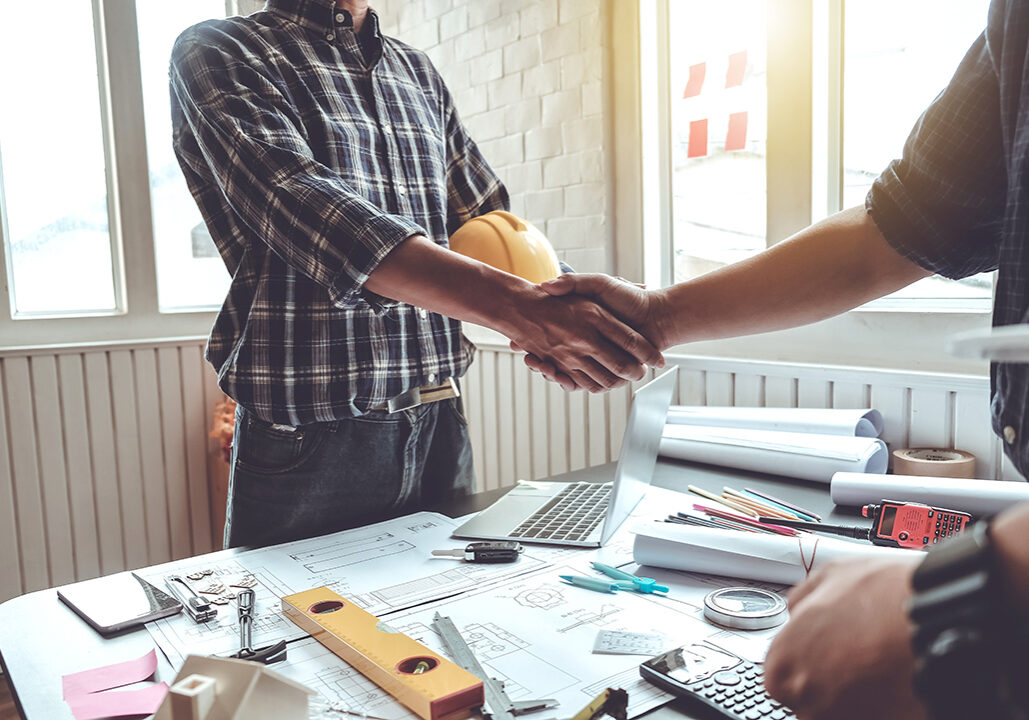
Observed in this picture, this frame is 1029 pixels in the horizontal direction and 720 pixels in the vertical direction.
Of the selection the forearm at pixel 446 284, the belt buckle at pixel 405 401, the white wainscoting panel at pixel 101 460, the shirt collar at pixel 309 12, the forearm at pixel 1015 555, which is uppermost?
the shirt collar at pixel 309 12

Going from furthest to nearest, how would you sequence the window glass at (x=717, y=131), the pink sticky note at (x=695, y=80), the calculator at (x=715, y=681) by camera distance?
the pink sticky note at (x=695, y=80) → the window glass at (x=717, y=131) → the calculator at (x=715, y=681)

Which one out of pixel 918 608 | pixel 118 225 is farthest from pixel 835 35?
pixel 118 225

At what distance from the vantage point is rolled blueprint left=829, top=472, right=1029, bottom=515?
1113 millimetres

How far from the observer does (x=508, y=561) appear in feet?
3.37

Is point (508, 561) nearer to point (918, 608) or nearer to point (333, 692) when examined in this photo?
point (333, 692)

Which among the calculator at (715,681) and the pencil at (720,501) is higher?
the calculator at (715,681)

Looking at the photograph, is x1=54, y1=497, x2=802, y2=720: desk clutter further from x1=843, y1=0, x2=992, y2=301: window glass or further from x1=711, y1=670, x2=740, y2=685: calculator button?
x1=843, y1=0, x2=992, y2=301: window glass

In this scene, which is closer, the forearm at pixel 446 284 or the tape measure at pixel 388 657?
the tape measure at pixel 388 657

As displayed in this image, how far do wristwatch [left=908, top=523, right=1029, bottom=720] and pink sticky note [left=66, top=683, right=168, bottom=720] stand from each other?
59cm

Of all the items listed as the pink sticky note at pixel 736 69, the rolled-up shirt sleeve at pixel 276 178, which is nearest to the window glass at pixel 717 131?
the pink sticky note at pixel 736 69

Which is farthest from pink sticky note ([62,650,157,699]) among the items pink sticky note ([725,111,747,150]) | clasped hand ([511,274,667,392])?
pink sticky note ([725,111,747,150])

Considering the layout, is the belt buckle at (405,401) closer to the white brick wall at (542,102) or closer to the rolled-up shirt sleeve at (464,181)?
the rolled-up shirt sleeve at (464,181)

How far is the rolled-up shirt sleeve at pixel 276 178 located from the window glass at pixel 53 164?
5.65 ft

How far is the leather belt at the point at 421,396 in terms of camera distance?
136 cm
